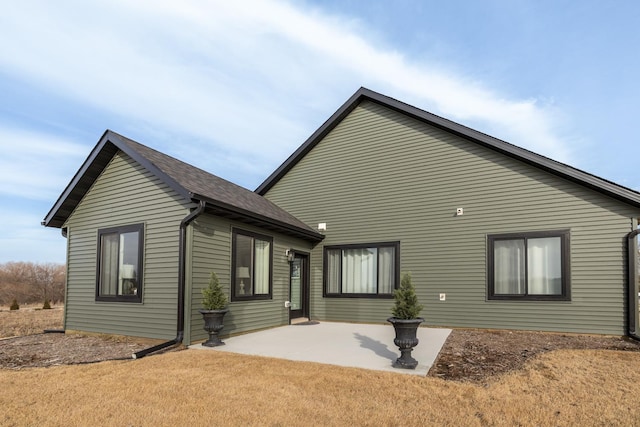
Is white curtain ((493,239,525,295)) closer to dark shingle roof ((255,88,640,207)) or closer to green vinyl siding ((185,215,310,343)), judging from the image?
dark shingle roof ((255,88,640,207))

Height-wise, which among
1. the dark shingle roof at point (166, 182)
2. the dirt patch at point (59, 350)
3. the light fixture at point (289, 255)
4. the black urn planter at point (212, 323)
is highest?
the dark shingle roof at point (166, 182)

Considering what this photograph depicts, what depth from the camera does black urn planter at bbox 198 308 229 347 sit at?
7172mm

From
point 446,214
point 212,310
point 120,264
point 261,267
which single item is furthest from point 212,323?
point 446,214

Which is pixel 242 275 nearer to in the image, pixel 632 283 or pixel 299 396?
pixel 299 396

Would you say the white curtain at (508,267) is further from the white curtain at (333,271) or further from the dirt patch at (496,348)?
the white curtain at (333,271)

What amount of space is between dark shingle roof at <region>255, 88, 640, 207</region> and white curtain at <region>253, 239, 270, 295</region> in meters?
3.85

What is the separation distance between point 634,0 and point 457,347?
350 inches

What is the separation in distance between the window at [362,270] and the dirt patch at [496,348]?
2.28 m

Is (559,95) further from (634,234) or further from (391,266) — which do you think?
(391,266)

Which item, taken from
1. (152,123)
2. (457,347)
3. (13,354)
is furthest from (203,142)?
(457,347)

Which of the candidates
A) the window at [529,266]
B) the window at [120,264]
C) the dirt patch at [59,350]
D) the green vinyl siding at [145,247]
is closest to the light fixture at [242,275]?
the green vinyl siding at [145,247]

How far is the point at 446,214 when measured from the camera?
10414mm

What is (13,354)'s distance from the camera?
6922 mm

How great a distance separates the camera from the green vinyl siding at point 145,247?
7.79 meters
